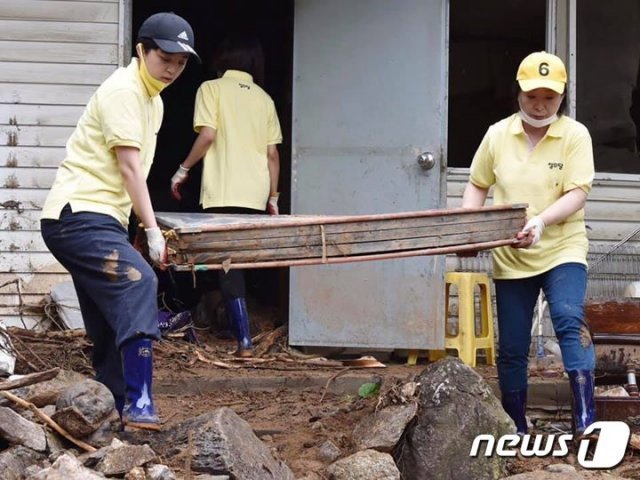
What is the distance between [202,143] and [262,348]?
1385 mm

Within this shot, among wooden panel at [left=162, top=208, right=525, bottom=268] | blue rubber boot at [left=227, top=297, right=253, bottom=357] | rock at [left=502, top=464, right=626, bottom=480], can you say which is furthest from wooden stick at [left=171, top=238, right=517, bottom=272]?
blue rubber boot at [left=227, top=297, right=253, bottom=357]

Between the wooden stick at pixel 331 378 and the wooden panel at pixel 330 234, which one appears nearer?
the wooden panel at pixel 330 234

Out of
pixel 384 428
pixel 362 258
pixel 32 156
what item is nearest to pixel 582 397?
pixel 384 428

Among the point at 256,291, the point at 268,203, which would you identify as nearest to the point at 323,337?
the point at 268,203

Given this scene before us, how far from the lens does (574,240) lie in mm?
5129

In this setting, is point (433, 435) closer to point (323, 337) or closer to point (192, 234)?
point (192, 234)

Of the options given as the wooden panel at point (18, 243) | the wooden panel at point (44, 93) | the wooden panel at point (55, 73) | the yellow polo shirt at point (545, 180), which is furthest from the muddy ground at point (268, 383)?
the wooden panel at point (55, 73)

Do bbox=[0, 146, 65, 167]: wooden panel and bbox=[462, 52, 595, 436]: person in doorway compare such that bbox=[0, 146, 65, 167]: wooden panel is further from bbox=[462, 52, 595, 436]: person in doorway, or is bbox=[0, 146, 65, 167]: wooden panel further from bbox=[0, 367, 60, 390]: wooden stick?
bbox=[462, 52, 595, 436]: person in doorway

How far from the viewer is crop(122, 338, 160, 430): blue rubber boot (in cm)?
430

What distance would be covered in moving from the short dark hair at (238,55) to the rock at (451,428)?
118 inches

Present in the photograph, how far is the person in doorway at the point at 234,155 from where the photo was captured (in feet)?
22.6

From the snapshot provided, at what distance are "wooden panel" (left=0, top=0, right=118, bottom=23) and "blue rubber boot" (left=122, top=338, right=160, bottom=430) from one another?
3.34 metres

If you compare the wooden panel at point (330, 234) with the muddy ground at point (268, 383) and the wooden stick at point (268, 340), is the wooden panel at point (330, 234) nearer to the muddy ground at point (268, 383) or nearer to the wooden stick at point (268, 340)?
the muddy ground at point (268, 383)

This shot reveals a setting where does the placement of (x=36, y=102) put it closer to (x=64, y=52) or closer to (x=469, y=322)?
(x=64, y=52)
